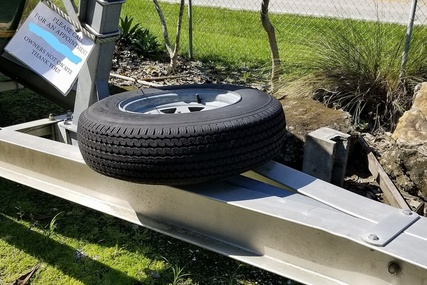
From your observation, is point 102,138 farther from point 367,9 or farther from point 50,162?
point 367,9

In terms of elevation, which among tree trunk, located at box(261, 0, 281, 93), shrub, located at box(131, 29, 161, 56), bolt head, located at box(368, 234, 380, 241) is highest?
bolt head, located at box(368, 234, 380, 241)

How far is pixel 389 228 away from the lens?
2012 millimetres

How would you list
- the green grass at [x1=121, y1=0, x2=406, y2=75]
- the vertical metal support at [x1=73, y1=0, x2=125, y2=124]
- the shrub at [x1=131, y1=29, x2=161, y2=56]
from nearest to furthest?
the vertical metal support at [x1=73, y1=0, x2=125, y2=124] → the green grass at [x1=121, y1=0, x2=406, y2=75] → the shrub at [x1=131, y1=29, x2=161, y2=56]

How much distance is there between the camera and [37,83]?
4.20m

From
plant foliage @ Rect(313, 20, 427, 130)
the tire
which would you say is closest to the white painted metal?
the tire

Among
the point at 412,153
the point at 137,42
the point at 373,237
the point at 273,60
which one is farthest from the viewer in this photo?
the point at 137,42

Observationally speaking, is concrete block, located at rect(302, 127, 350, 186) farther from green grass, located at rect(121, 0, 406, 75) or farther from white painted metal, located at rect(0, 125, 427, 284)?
green grass, located at rect(121, 0, 406, 75)

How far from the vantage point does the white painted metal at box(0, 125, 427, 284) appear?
1950 mm

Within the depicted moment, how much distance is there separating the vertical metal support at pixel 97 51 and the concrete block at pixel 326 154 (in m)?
1.23

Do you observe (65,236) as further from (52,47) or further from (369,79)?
(369,79)

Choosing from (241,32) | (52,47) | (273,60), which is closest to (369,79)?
(273,60)

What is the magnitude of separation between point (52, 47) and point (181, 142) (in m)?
1.15

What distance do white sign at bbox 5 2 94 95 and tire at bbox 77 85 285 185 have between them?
39 centimetres

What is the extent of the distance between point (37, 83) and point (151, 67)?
2.91 m
